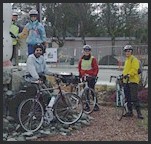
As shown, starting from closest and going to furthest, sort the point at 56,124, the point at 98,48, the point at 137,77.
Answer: the point at 56,124
the point at 137,77
the point at 98,48

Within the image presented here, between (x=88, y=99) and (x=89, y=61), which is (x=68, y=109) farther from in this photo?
(x=89, y=61)

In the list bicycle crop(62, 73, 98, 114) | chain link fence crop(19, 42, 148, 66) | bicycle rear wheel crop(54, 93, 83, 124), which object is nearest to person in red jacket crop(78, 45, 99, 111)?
bicycle crop(62, 73, 98, 114)

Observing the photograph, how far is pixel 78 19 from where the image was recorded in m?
31.6

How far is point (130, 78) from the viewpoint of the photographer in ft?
27.8

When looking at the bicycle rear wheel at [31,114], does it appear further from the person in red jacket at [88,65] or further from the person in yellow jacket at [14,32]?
the person in red jacket at [88,65]

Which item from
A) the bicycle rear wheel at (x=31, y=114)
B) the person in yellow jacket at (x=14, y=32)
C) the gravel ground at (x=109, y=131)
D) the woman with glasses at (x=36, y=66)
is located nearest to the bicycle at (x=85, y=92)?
the gravel ground at (x=109, y=131)

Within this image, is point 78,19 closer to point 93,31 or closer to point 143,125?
point 93,31

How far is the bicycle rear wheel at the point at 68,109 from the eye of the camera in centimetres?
729

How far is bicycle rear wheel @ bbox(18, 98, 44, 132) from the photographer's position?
6.77m

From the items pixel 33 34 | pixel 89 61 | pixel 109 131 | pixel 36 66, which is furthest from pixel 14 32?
pixel 109 131

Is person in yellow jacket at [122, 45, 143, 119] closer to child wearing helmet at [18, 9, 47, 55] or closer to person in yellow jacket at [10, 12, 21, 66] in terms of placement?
child wearing helmet at [18, 9, 47, 55]

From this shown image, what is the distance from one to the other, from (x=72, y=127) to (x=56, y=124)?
0.32 meters

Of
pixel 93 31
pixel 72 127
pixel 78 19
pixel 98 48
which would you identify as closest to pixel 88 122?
pixel 72 127

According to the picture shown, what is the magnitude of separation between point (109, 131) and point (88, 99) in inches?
68.3
